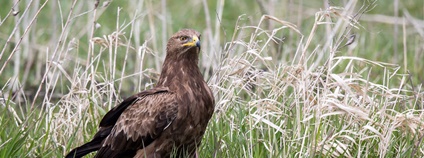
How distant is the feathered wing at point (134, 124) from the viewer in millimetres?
5156

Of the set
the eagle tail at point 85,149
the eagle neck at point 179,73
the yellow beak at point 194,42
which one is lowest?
the eagle tail at point 85,149

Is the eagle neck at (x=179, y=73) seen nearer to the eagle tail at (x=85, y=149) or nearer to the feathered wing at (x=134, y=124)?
the feathered wing at (x=134, y=124)

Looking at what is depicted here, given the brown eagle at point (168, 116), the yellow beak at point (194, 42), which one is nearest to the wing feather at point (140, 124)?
the brown eagle at point (168, 116)

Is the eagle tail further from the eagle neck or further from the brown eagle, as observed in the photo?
the eagle neck

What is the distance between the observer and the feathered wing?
16.9ft

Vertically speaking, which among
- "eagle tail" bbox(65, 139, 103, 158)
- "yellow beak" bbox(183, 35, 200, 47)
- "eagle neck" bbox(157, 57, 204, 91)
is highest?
"yellow beak" bbox(183, 35, 200, 47)

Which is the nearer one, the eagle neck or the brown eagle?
the brown eagle

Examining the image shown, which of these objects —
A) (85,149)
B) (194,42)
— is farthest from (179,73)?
(85,149)

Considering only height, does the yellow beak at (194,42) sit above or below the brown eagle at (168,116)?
above

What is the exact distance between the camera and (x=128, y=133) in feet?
17.3

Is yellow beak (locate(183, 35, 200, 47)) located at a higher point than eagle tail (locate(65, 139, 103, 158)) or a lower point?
higher

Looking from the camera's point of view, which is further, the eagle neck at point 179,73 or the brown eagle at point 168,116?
the eagle neck at point 179,73

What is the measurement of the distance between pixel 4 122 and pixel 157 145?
91 cm

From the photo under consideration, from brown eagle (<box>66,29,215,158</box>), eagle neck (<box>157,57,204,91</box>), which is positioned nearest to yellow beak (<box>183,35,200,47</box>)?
brown eagle (<box>66,29,215,158</box>)
